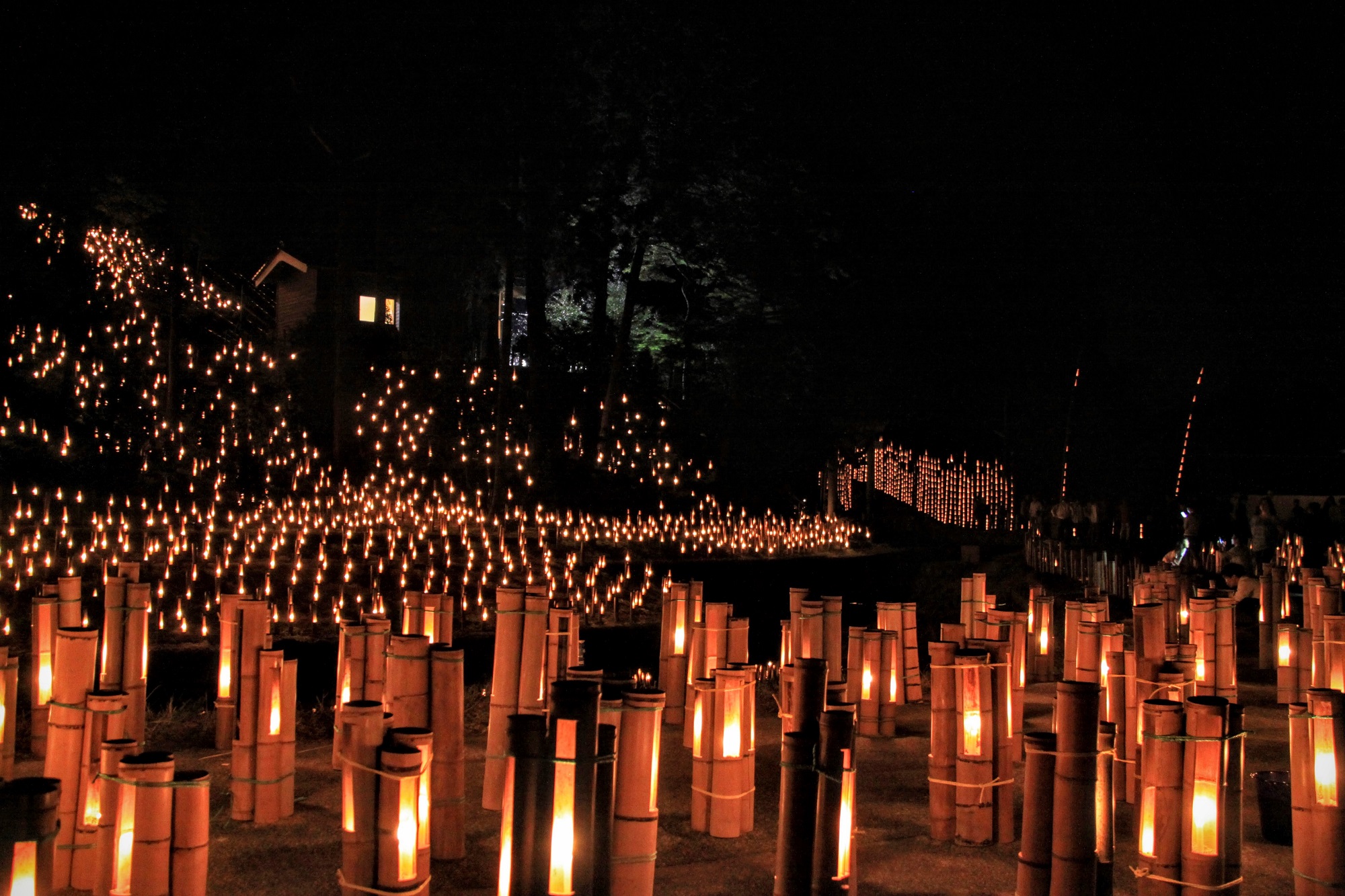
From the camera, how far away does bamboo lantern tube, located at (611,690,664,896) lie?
308cm

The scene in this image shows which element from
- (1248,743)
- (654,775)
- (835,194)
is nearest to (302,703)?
(654,775)

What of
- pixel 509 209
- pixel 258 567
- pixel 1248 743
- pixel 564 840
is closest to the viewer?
pixel 564 840

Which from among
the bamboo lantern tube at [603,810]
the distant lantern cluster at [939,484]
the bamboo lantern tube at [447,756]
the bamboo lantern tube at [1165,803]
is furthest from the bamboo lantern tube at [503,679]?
the distant lantern cluster at [939,484]

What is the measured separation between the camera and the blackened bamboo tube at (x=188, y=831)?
2.88 metres

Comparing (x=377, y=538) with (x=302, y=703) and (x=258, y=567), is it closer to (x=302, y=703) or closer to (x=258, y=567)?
(x=258, y=567)

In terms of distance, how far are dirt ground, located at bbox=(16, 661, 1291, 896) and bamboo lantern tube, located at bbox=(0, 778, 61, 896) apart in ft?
3.08

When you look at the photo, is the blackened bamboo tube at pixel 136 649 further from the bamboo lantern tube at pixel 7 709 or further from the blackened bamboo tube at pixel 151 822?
the blackened bamboo tube at pixel 151 822

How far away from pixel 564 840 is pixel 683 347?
15680 millimetres

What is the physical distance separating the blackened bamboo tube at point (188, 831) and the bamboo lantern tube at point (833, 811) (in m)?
1.74

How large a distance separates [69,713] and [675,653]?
9.52ft

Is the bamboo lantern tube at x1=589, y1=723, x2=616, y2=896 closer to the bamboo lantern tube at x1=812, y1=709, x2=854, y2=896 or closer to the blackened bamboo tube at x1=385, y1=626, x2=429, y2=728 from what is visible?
the bamboo lantern tube at x1=812, y1=709, x2=854, y2=896

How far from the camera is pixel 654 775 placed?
3203 millimetres

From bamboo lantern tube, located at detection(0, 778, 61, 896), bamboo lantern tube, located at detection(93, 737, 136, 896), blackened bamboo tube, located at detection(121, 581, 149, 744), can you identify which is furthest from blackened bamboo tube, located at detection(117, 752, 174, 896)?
blackened bamboo tube, located at detection(121, 581, 149, 744)

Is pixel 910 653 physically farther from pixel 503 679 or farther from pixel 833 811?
pixel 833 811
